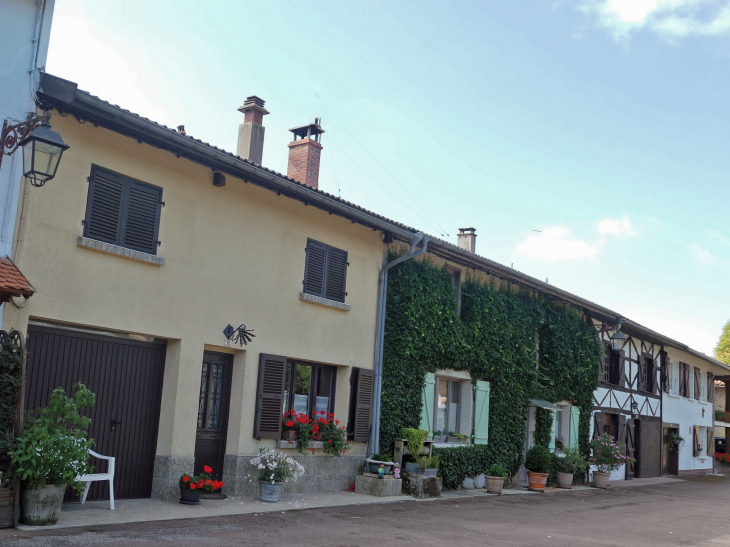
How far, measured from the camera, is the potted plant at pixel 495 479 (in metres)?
14.0

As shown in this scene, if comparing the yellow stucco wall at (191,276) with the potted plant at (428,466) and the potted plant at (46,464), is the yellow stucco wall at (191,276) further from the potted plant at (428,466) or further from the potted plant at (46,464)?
the potted plant at (428,466)

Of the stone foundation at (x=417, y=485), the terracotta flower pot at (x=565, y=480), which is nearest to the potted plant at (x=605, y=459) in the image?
the terracotta flower pot at (x=565, y=480)

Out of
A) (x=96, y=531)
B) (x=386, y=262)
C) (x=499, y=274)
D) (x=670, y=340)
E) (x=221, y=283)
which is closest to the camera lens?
(x=96, y=531)

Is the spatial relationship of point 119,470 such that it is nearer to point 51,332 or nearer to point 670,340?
point 51,332

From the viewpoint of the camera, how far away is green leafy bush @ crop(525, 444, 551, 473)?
15766 mm

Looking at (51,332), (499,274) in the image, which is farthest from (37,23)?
(499,274)

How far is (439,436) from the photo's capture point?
1402 cm

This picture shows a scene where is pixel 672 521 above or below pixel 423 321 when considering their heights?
below

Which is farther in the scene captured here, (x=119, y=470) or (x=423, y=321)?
(x=423, y=321)

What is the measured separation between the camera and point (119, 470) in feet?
29.1

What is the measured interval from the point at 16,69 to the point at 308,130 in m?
7.63

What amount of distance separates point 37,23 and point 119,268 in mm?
2947

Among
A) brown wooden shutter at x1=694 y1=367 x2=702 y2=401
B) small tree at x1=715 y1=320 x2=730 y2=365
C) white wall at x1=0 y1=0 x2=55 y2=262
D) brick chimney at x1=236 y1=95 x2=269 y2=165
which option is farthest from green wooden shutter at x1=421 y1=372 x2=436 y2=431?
small tree at x1=715 y1=320 x2=730 y2=365

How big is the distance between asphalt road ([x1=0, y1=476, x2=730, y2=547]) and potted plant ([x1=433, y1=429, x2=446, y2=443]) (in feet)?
4.75
